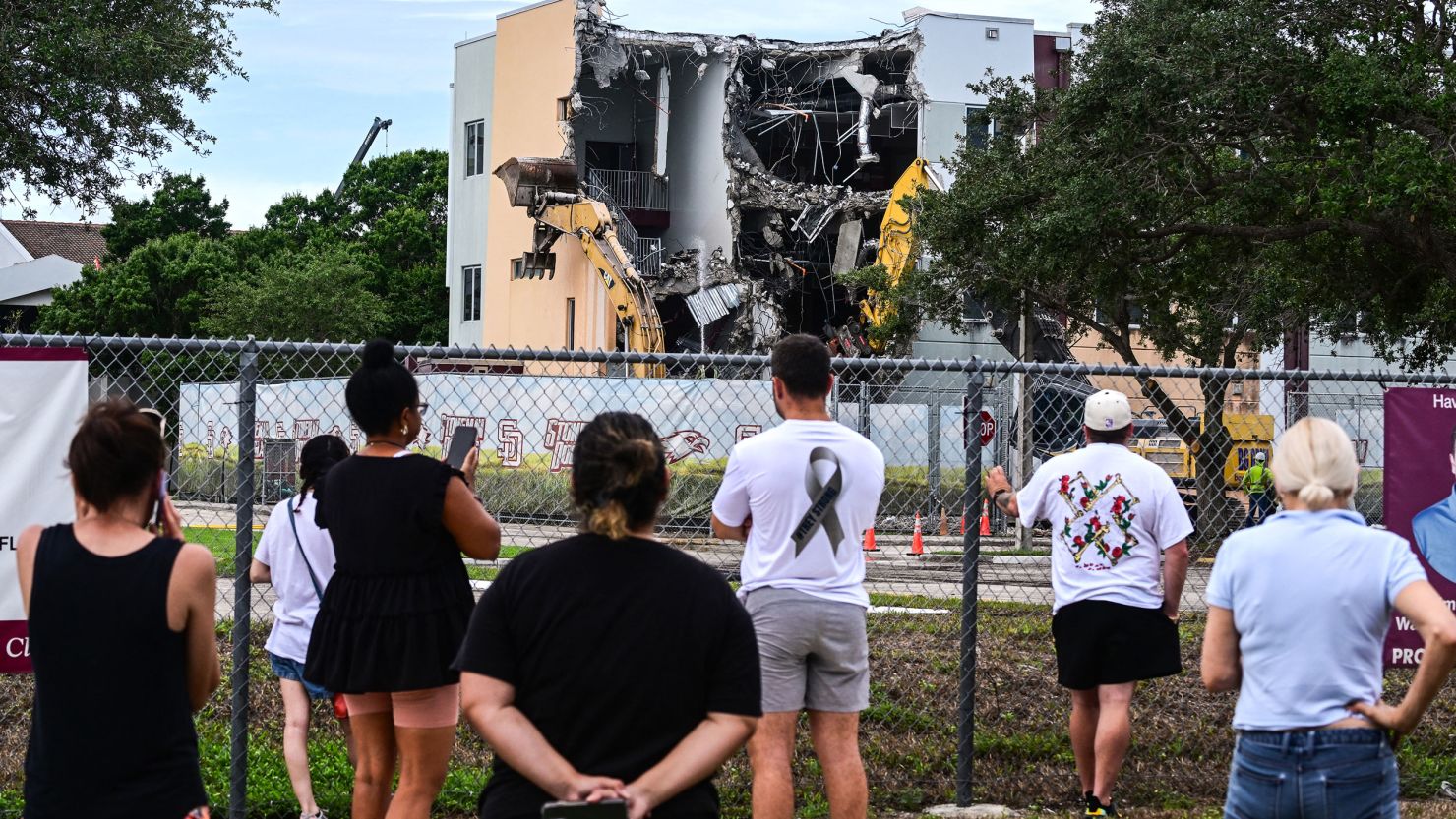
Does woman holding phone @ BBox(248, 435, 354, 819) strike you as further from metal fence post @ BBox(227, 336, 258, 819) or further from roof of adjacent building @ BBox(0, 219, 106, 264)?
roof of adjacent building @ BBox(0, 219, 106, 264)

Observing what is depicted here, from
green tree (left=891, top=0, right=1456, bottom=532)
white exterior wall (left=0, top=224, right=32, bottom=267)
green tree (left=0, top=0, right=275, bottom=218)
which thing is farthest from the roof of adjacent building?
green tree (left=891, top=0, right=1456, bottom=532)

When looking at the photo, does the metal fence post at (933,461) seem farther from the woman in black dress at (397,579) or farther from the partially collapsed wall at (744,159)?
the partially collapsed wall at (744,159)

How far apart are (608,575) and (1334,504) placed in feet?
6.44

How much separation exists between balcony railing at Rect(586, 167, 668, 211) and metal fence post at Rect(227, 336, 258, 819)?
38847 millimetres

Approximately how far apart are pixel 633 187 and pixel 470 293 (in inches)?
279

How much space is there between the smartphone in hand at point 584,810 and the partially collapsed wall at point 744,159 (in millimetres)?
36490

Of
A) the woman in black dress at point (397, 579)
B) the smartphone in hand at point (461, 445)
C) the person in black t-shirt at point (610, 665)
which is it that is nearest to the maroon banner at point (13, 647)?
the woman in black dress at point (397, 579)

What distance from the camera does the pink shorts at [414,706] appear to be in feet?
16.2

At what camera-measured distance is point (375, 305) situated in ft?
172

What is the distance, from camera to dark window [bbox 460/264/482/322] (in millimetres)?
47969

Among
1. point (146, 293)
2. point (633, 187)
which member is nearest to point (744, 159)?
A: point (633, 187)

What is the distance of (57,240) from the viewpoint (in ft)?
224

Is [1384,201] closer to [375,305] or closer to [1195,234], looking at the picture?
[1195,234]

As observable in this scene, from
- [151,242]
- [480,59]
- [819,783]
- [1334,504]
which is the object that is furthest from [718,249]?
[1334,504]
